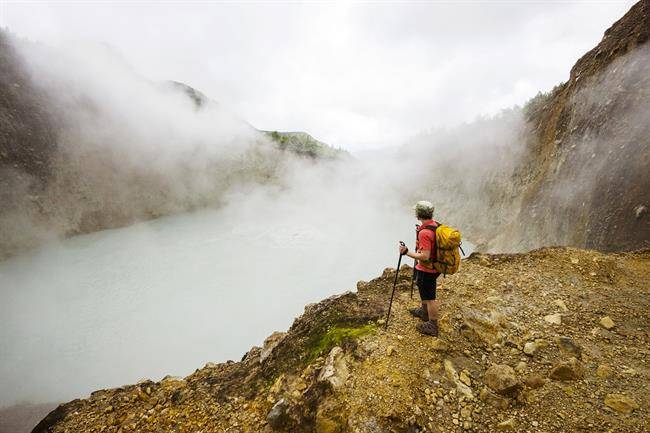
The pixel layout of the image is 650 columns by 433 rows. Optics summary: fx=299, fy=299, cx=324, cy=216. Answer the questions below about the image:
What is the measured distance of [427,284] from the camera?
168 inches

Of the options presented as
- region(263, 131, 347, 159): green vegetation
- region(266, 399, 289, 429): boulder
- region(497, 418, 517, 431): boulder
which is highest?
region(263, 131, 347, 159): green vegetation

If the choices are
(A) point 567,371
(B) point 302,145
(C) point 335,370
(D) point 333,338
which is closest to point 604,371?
(A) point 567,371

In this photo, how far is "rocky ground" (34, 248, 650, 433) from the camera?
10.7 ft

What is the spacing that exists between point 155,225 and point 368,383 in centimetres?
3020

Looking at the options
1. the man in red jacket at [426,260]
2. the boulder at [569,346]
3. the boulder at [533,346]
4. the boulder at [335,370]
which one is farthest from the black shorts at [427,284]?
the boulder at [569,346]

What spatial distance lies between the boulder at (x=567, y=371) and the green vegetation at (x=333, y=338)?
2.29 metres

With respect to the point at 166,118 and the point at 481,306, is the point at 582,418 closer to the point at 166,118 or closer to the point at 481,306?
the point at 481,306

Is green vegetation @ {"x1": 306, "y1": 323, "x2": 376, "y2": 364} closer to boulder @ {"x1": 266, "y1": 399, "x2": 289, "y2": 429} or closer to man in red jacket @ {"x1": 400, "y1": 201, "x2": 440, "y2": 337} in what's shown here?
boulder @ {"x1": 266, "y1": 399, "x2": 289, "y2": 429}

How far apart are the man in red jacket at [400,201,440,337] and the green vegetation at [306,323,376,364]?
0.89 meters

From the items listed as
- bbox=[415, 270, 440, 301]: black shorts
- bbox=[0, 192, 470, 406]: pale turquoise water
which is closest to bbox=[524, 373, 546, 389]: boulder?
bbox=[415, 270, 440, 301]: black shorts

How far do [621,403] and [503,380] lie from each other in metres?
1.06

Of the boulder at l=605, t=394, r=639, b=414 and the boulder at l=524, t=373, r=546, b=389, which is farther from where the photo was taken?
the boulder at l=524, t=373, r=546, b=389

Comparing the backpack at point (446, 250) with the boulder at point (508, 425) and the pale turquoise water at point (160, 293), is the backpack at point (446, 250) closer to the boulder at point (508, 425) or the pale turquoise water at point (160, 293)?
the boulder at point (508, 425)

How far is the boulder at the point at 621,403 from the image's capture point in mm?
3036
